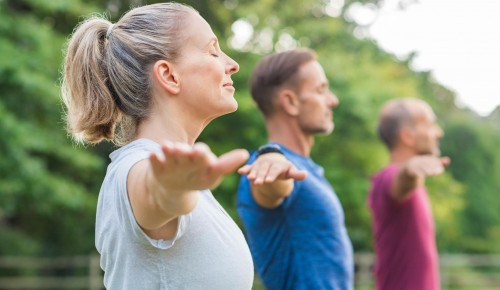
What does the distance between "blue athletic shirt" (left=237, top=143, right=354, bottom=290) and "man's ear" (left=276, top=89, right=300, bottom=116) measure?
0.43m

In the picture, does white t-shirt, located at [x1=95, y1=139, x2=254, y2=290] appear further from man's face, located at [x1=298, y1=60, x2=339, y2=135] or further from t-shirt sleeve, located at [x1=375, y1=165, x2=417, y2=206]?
t-shirt sleeve, located at [x1=375, y1=165, x2=417, y2=206]

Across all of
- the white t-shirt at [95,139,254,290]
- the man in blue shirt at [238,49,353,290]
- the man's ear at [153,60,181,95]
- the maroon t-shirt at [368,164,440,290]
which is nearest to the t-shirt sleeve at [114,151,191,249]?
the white t-shirt at [95,139,254,290]

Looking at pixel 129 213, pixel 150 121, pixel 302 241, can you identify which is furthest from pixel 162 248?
pixel 302 241

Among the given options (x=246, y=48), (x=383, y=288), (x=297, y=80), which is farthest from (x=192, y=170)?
(x=246, y=48)

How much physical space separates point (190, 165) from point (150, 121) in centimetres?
68

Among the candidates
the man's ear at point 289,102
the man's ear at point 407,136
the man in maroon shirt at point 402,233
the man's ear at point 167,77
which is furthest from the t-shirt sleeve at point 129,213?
the man's ear at point 407,136

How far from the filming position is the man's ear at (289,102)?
13.2 ft

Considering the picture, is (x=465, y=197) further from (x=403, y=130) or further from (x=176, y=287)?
(x=176, y=287)

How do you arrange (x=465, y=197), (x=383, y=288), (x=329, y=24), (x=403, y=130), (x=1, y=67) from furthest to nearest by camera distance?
(x=465, y=197) → (x=329, y=24) → (x=1, y=67) → (x=403, y=130) → (x=383, y=288)

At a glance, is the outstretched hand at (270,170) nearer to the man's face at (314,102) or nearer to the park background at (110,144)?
the man's face at (314,102)

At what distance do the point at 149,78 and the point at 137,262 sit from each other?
481 millimetres

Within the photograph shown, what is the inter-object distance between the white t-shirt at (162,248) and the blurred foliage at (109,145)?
21.5 feet

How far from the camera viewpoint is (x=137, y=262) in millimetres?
2021

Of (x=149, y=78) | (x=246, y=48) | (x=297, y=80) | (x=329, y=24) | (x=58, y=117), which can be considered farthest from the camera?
(x=329, y=24)
